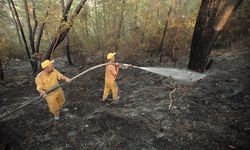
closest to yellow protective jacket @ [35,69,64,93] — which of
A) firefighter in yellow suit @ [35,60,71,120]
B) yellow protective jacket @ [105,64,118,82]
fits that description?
firefighter in yellow suit @ [35,60,71,120]

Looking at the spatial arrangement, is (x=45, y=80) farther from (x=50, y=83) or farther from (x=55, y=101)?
(x=55, y=101)

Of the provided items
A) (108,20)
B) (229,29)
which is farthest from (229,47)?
(108,20)

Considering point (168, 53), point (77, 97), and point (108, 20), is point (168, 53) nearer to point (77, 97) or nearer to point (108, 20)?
point (108, 20)

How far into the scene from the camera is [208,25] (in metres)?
8.06

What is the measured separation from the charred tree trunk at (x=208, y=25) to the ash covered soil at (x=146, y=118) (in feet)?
3.24

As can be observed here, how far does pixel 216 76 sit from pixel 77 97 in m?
5.31

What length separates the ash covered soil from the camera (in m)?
5.05

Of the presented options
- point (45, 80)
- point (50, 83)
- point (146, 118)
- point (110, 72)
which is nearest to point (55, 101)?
point (50, 83)

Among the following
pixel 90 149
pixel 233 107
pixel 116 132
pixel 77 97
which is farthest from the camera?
pixel 77 97

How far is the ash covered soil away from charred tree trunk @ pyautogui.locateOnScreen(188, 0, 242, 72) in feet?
3.24

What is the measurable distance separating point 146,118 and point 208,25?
14.4 ft

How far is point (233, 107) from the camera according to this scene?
6.31 meters

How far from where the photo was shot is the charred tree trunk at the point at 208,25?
7766 millimetres

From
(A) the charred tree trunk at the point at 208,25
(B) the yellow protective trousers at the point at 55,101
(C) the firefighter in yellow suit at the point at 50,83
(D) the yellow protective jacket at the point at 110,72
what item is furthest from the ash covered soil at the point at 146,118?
(A) the charred tree trunk at the point at 208,25
